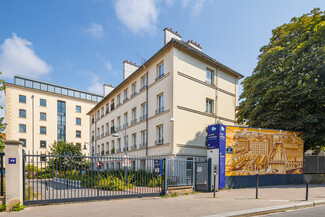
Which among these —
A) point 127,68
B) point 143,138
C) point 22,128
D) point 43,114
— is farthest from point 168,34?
point 22,128

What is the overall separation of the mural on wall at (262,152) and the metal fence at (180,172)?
2668 mm

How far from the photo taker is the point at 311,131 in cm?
1552

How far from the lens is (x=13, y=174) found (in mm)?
7215

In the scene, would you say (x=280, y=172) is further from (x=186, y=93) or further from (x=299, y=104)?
(x=186, y=93)

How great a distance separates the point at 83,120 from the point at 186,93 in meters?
37.1

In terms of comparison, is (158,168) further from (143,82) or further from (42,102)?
(42,102)

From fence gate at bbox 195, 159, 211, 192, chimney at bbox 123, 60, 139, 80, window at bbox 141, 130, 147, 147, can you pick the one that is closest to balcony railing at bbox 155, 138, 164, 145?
window at bbox 141, 130, 147, 147

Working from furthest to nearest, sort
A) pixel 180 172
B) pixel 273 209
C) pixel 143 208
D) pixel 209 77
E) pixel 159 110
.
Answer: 1. pixel 209 77
2. pixel 159 110
3. pixel 180 172
4. pixel 143 208
5. pixel 273 209

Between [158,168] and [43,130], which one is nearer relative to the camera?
[158,168]

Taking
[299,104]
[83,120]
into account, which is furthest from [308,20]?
[83,120]

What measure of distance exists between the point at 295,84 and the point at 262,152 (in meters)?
5.72

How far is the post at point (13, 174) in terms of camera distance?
23.4 ft

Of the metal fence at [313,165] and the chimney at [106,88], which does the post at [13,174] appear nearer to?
the metal fence at [313,165]

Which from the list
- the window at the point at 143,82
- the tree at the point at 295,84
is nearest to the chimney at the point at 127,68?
the window at the point at 143,82
